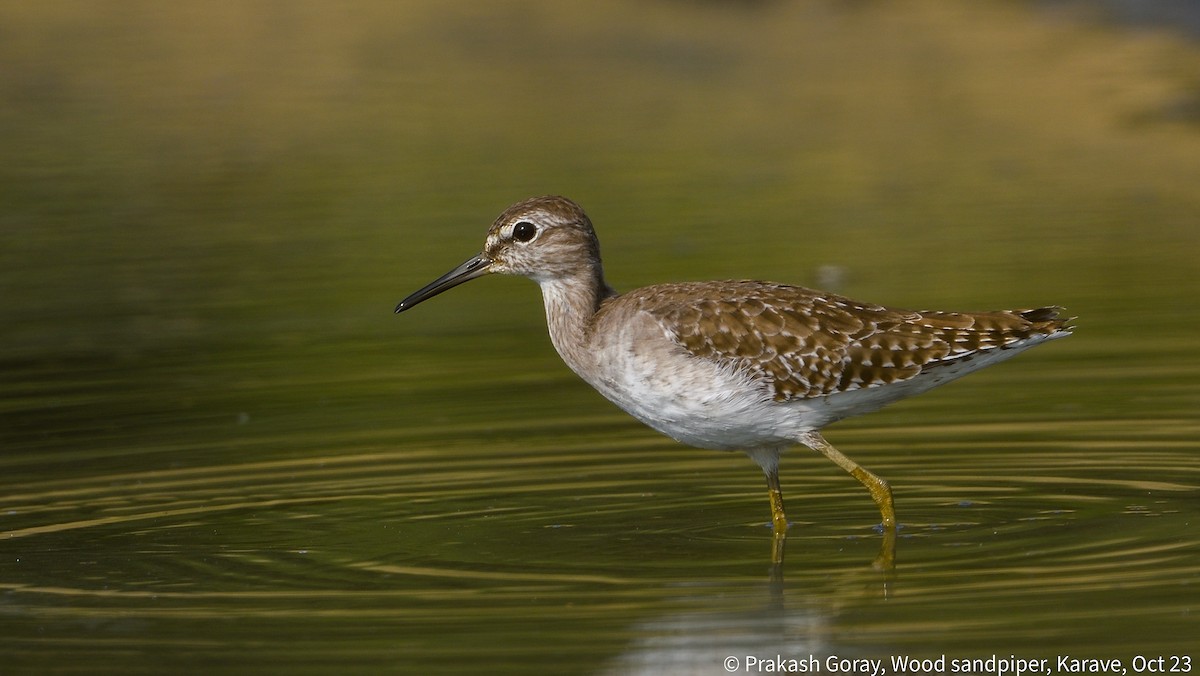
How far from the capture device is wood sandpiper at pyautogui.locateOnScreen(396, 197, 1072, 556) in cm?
1033

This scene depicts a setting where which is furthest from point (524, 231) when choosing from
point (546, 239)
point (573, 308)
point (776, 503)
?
point (776, 503)

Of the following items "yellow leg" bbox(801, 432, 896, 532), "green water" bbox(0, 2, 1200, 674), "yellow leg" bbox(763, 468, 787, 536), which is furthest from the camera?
"yellow leg" bbox(763, 468, 787, 536)

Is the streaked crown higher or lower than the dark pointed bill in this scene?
higher

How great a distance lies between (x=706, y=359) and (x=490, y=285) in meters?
8.51

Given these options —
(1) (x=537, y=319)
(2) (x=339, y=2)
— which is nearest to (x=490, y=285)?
(1) (x=537, y=319)

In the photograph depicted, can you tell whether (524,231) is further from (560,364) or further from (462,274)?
(560,364)

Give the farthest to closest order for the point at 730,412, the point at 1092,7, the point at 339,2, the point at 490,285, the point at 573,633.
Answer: the point at 339,2, the point at 1092,7, the point at 490,285, the point at 730,412, the point at 573,633

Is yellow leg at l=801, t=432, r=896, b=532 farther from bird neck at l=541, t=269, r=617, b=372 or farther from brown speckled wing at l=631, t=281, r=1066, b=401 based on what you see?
bird neck at l=541, t=269, r=617, b=372

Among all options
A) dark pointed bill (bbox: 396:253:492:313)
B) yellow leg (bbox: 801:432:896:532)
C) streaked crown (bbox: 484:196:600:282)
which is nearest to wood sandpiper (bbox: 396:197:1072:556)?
yellow leg (bbox: 801:432:896:532)

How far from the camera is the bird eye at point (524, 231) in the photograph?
11250mm

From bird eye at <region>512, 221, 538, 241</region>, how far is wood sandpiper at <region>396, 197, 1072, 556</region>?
64 cm

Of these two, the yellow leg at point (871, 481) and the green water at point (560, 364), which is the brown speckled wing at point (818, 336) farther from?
the green water at point (560, 364)

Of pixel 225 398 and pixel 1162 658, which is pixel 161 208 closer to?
pixel 225 398

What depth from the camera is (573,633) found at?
28.1 feet
